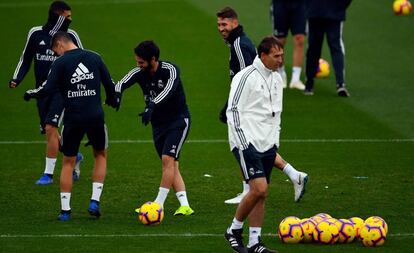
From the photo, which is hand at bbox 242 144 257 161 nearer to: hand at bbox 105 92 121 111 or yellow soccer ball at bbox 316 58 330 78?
hand at bbox 105 92 121 111

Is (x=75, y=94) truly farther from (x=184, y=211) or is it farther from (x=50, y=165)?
(x=50, y=165)

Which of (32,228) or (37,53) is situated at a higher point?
(37,53)

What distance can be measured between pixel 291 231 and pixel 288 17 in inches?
432

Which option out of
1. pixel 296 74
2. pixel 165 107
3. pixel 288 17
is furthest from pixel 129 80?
pixel 296 74

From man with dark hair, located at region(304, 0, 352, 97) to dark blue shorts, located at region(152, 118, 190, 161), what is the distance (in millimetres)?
8175

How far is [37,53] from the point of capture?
16.7 meters

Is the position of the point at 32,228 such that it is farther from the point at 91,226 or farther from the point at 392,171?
the point at 392,171

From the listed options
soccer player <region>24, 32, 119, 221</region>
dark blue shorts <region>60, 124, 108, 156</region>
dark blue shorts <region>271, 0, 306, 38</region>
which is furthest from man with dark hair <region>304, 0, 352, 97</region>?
dark blue shorts <region>60, 124, 108, 156</region>

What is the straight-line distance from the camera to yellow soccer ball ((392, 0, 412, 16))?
96.6 ft

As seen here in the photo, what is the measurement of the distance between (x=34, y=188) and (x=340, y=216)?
4507 mm

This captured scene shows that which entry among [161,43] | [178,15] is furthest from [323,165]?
[178,15]

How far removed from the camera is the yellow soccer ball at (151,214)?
45.2 feet

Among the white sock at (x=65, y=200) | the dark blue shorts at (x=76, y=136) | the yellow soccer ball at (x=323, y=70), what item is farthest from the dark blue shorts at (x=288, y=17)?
the white sock at (x=65, y=200)

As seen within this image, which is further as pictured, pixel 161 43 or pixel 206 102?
pixel 161 43
